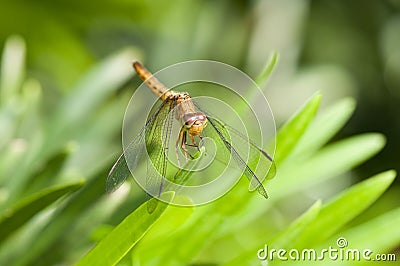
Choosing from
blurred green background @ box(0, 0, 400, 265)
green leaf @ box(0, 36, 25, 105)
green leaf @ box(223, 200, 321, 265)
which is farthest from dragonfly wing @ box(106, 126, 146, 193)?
blurred green background @ box(0, 0, 400, 265)

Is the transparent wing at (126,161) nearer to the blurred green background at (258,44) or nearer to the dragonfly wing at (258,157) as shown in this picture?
the dragonfly wing at (258,157)

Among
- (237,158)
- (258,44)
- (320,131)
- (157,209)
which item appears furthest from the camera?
(258,44)

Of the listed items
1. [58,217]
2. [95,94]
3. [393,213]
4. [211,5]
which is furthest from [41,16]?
[393,213]

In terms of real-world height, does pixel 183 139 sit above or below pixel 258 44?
below

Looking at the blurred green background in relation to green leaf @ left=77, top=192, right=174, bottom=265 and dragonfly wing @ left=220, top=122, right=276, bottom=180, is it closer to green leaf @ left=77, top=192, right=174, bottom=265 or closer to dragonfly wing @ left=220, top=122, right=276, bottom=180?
dragonfly wing @ left=220, top=122, right=276, bottom=180

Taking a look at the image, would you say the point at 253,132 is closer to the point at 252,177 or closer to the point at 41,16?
the point at 252,177

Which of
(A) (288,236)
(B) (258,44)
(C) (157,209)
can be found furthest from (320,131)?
(B) (258,44)

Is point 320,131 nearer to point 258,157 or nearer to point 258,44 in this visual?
point 258,157

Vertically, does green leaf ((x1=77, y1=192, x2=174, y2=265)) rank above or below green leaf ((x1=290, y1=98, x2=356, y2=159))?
below

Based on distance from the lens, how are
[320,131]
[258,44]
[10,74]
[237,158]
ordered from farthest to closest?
1. [258,44]
2. [10,74]
3. [320,131]
4. [237,158]
